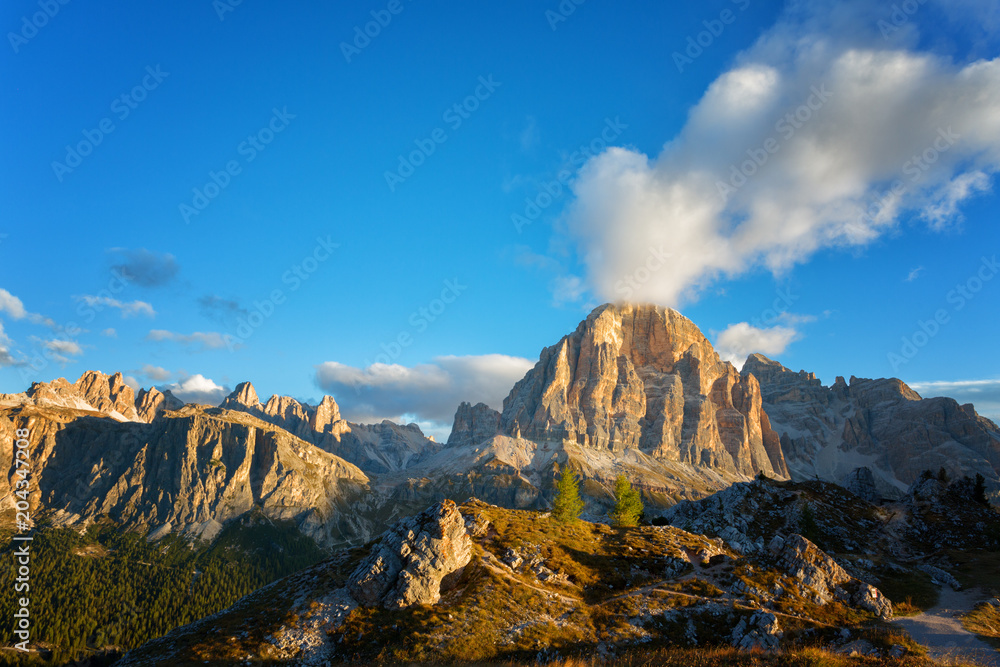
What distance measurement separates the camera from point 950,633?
40219mm

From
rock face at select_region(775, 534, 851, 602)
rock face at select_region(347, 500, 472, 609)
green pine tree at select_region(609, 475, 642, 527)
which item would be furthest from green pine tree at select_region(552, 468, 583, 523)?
rock face at select_region(775, 534, 851, 602)

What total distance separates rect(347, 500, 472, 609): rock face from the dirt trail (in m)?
41.4

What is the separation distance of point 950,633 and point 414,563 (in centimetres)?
4818

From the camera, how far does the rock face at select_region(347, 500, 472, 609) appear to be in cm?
4897

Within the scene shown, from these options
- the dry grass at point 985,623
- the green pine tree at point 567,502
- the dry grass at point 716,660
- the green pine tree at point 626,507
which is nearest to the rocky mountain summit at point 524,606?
the dry grass at point 716,660

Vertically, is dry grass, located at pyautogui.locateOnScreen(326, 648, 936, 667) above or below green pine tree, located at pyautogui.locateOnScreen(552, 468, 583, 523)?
below

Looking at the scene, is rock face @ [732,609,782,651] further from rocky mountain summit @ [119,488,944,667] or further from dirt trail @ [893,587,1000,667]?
dirt trail @ [893,587,1000,667]

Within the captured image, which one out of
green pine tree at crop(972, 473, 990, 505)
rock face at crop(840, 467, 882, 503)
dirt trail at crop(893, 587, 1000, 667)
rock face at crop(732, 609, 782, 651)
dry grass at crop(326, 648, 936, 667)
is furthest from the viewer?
rock face at crop(840, 467, 882, 503)

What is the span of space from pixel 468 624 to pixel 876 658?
31.7m

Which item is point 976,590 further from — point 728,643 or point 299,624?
point 299,624

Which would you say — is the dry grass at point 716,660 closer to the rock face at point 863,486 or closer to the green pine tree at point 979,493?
the green pine tree at point 979,493

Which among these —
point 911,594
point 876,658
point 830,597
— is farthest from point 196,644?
point 911,594

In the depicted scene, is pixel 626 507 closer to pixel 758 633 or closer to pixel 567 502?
pixel 567 502

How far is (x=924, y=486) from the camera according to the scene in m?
106
